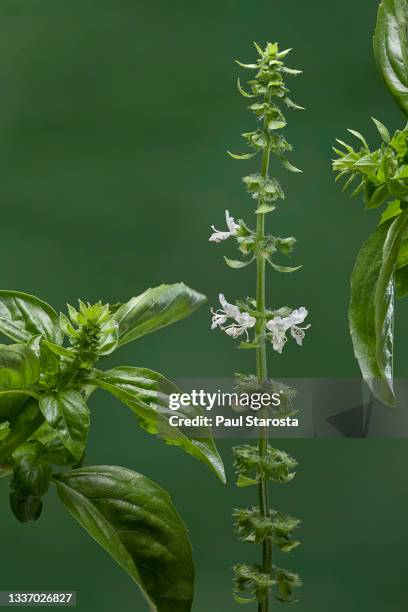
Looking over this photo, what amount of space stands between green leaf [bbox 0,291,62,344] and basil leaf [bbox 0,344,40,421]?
2.4 inches

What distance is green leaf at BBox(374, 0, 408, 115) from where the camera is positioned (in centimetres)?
83

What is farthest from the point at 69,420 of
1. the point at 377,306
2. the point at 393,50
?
the point at 393,50

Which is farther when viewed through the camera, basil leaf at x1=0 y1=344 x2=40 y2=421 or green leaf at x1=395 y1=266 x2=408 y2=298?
green leaf at x1=395 y1=266 x2=408 y2=298

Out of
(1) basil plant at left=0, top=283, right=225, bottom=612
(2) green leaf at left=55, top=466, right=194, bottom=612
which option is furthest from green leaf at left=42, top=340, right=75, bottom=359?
(2) green leaf at left=55, top=466, right=194, bottom=612

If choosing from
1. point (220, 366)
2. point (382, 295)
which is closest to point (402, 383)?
point (382, 295)

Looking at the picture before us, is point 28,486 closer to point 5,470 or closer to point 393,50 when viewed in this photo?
point 5,470

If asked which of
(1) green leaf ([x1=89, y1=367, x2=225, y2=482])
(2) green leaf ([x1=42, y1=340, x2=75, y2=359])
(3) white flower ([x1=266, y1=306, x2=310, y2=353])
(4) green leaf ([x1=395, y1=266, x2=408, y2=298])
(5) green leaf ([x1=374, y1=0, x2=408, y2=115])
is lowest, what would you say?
(1) green leaf ([x1=89, y1=367, x2=225, y2=482])

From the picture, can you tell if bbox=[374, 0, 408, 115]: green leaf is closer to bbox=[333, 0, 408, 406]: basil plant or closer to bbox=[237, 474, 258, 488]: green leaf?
bbox=[333, 0, 408, 406]: basil plant

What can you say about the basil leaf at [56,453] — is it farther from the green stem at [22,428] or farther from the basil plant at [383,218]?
the basil plant at [383,218]

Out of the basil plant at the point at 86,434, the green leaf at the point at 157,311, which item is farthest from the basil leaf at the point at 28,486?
the green leaf at the point at 157,311

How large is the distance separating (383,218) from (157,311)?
197mm

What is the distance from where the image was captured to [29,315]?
842mm

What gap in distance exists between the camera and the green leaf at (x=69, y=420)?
752mm

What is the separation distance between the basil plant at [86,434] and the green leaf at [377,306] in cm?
12
